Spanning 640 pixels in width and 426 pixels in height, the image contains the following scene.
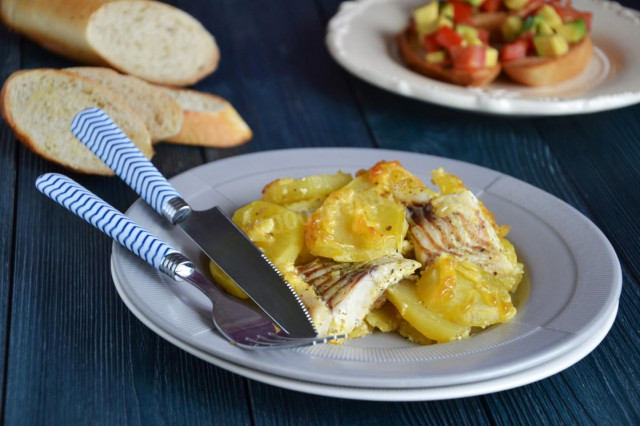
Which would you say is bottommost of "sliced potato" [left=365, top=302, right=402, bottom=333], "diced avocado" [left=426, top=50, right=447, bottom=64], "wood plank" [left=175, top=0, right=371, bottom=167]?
"wood plank" [left=175, top=0, right=371, bottom=167]

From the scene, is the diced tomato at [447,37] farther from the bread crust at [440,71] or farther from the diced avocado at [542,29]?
the diced avocado at [542,29]

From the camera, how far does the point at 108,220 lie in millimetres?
2174

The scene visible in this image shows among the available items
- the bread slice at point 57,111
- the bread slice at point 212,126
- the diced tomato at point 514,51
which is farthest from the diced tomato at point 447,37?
the bread slice at point 57,111

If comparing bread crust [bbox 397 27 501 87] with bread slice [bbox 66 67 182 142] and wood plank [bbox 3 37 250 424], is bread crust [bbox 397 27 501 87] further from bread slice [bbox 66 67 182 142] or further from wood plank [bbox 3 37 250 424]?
wood plank [bbox 3 37 250 424]

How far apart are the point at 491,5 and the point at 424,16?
381 mm

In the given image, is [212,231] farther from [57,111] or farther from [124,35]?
[124,35]

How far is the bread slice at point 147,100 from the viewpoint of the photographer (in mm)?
3260

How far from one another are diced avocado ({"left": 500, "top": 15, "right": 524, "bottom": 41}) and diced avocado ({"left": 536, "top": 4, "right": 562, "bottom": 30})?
0.10 m

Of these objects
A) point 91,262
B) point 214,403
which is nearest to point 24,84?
point 91,262

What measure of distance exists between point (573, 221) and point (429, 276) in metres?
0.62

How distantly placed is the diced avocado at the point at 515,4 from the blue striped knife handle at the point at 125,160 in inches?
89.1

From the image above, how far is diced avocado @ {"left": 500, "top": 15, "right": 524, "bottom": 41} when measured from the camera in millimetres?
3818

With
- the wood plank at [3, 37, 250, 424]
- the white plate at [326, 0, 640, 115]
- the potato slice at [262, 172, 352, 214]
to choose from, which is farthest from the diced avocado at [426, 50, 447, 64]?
the wood plank at [3, 37, 250, 424]

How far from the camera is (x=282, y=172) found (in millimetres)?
2719
